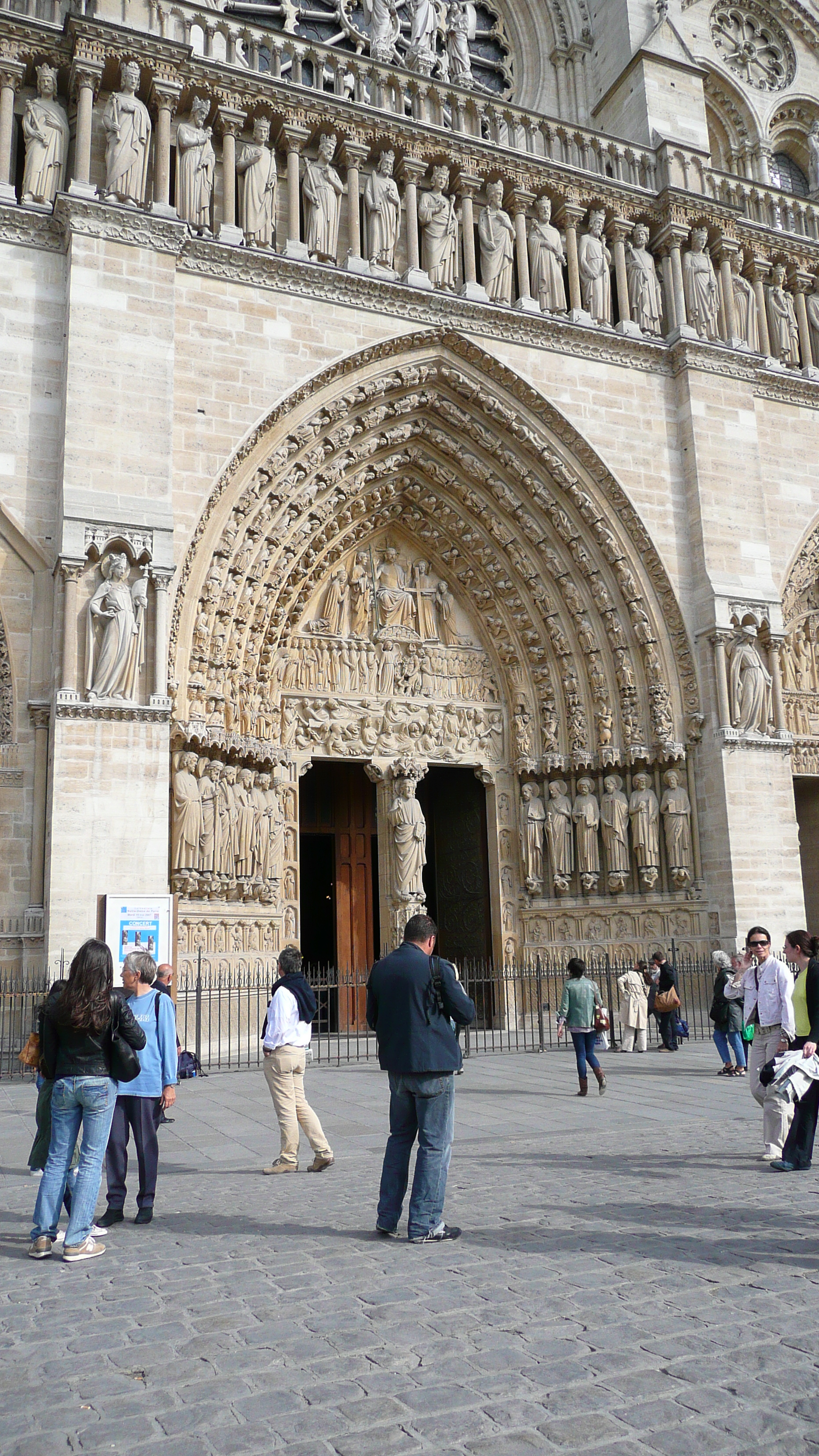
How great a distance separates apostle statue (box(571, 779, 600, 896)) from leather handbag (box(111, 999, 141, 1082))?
11.5 m

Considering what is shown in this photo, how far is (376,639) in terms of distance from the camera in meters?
16.1

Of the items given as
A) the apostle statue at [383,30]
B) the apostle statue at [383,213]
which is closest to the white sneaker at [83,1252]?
the apostle statue at [383,213]

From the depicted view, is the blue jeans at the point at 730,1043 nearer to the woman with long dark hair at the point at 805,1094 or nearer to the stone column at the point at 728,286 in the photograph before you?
the woman with long dark hair at the point at 805,1094

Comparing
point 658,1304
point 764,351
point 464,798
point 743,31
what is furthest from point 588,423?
point 658,1304

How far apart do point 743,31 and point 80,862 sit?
68.2 ft

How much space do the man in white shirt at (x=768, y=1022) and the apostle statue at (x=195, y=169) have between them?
11.4 metres

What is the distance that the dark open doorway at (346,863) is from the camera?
666 inches

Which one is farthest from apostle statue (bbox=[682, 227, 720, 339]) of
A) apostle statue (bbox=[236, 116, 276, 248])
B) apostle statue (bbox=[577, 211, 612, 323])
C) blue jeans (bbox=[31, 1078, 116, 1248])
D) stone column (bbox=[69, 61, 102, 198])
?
blue jeans (bbox=[31, 1078, 116, 1248])

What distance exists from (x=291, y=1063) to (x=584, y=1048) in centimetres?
373

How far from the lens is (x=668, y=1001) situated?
12.3 m

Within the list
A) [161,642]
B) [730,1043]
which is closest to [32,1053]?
[730,1043]

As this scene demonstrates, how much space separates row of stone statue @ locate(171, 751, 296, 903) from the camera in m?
12.7

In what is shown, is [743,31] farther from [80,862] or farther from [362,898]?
[80,862]

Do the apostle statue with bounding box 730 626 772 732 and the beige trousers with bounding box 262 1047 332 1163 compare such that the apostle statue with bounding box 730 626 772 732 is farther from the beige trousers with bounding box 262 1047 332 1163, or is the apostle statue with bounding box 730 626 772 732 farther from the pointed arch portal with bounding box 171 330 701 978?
the beige trousers with bounding box 262 1047 332 1163
